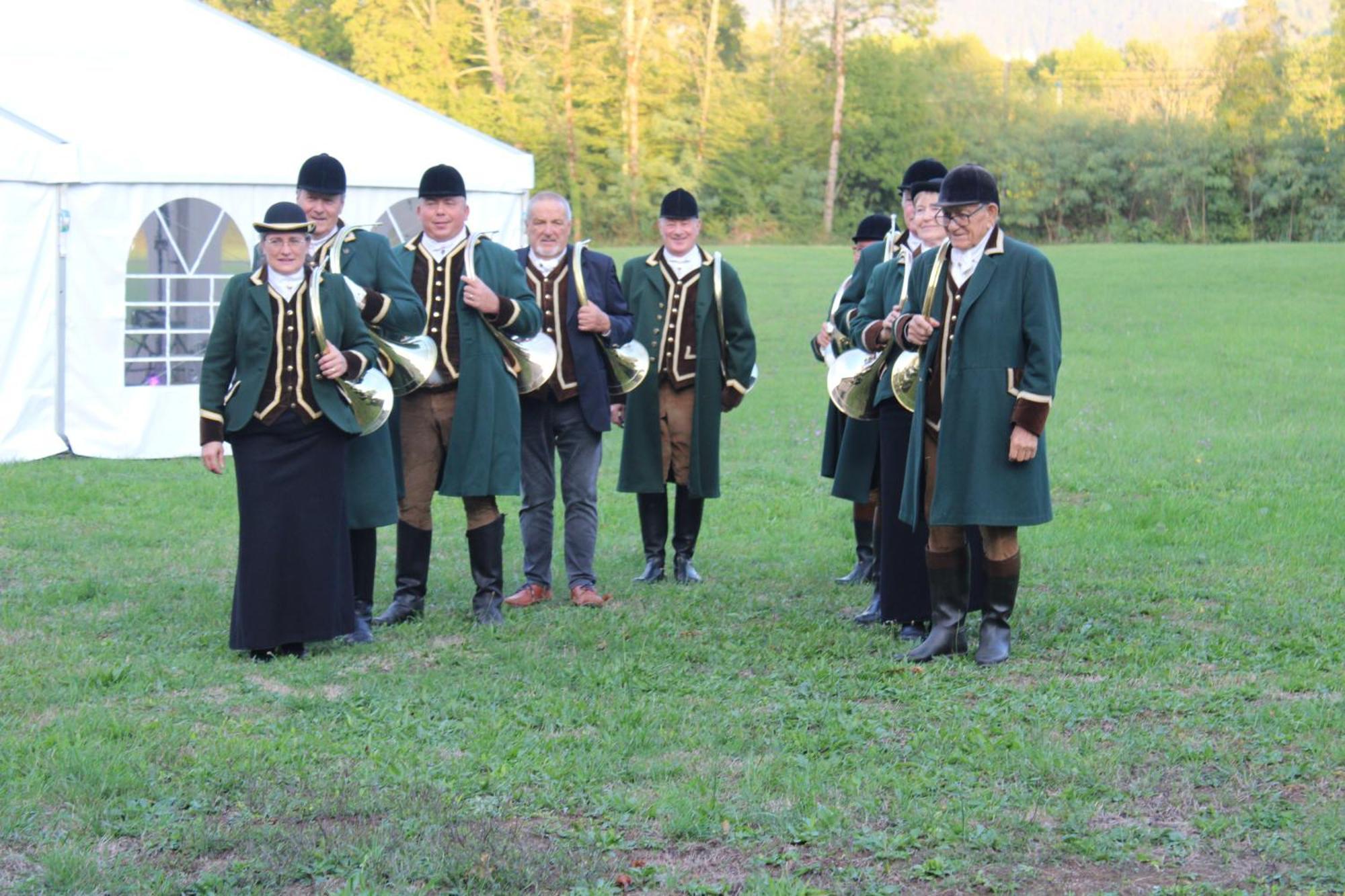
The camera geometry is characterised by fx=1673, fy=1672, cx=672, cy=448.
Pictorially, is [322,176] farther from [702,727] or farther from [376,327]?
[702,727]

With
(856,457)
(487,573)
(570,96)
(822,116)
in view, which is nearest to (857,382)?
(856,457)

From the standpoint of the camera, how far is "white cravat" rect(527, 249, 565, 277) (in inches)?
321

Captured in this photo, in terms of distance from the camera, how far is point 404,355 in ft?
24.2

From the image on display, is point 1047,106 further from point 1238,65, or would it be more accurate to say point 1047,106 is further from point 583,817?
point 583,817

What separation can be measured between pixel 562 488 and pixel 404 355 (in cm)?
127

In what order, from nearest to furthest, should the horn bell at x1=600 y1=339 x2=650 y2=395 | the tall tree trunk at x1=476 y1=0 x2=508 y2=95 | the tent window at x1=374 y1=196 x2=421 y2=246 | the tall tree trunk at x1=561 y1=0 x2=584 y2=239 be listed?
the horn bell at x1=600 y1=339 x2=650 y2=395 < the tent window at x1=374 y1=196 x2=421 y2=246 < the tall tree trunk at x1=561 y1=0 x2=584 y2=239 < the tall tree trunk at x1=476 y1=0 x2=508 y2=95

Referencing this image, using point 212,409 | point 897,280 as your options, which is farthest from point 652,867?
point 897,280

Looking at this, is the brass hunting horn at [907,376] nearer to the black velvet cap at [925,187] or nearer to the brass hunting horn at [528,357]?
the black velvet cap at [925,187]

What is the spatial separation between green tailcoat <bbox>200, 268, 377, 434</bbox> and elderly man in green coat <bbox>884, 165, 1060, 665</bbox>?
243 cm

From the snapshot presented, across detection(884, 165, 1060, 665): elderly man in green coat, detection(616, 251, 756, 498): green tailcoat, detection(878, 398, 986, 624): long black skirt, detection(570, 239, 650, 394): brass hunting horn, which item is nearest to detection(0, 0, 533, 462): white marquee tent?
detection(616, 251, 756, 498): green tailcoat

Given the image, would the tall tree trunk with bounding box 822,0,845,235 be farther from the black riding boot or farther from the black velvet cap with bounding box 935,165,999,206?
the black velvet cap with bounding box 935,165,999,206

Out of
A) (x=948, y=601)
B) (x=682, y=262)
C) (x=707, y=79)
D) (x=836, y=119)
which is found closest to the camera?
(x=948, y=601)

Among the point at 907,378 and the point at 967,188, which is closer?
the point at 967,188

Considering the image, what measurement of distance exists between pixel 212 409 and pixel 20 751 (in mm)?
1796
